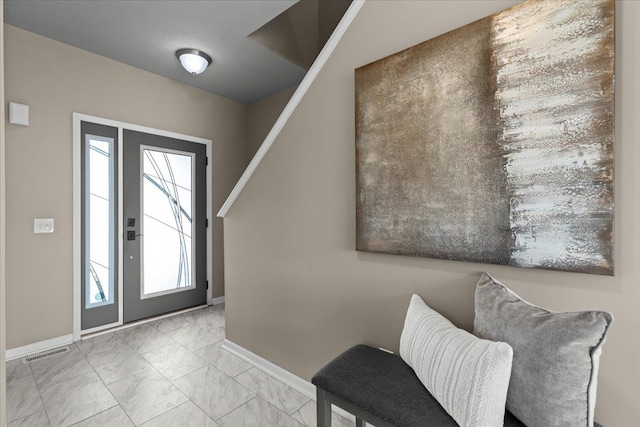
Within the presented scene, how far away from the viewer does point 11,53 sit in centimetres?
242

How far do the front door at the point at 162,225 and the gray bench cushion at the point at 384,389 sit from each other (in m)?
2.69

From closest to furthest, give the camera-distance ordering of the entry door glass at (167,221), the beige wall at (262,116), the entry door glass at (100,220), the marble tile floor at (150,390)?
the marble tile floor at (150,390) < the entry door glass at (100,220) < the entry door glass at (167,221) < the beige wall at (262,116)

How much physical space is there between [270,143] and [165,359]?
1.92 meters

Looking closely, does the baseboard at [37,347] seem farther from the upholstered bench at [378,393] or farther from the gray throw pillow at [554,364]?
the gray throw pillow at [554,364]

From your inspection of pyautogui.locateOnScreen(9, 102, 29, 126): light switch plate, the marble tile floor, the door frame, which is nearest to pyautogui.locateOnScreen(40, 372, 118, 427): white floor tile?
the marble tile floor

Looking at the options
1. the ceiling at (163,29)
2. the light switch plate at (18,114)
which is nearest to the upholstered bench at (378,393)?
the ceiling at (163,29)

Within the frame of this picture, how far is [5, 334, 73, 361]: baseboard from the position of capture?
94.7 inches

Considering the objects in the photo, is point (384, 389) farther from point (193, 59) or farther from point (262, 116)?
point (262, 116)

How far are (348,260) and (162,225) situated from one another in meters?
2.56

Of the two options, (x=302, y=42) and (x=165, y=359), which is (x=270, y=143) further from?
(x=165, y=359)

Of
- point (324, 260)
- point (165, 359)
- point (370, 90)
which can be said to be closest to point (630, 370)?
point (324, 260)

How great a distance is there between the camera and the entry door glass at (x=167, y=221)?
3244 mm

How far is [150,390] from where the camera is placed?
78.3 inches

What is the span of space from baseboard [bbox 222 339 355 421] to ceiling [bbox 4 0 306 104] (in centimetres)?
264
